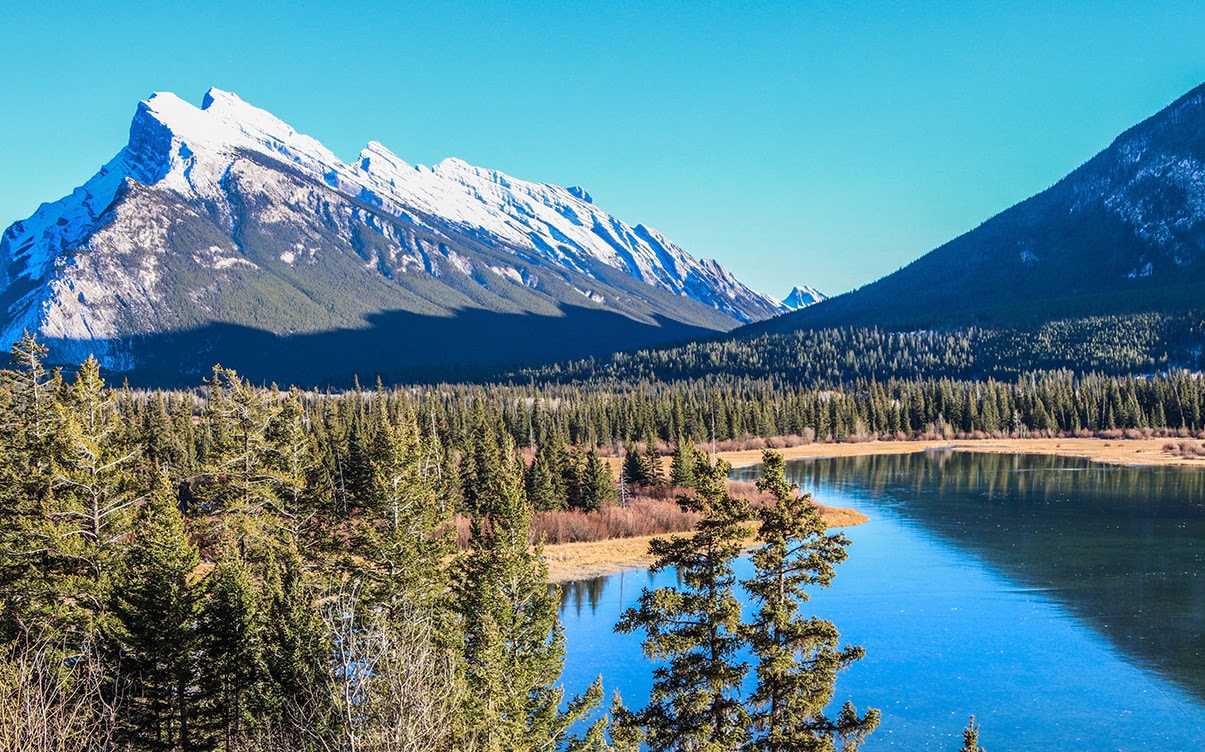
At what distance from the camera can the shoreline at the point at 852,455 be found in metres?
65.2

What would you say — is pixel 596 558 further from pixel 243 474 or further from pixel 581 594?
pixel 243 474

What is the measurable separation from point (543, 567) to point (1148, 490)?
81397mm

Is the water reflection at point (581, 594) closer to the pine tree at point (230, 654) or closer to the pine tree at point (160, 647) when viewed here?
the pine tree at point (230, 654)

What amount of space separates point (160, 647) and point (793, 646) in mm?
17774

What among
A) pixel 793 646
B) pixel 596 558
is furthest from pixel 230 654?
pixel 596 558

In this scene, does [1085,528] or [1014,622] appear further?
[1085,528]

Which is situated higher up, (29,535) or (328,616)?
(29,535)

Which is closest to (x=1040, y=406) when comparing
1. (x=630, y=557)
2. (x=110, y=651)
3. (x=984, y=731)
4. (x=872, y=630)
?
(x=630, y=557)

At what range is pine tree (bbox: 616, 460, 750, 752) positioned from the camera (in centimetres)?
1994

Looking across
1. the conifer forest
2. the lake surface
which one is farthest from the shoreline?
the conifer forest

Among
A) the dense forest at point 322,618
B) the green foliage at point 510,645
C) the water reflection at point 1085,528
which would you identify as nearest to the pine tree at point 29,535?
the dense forest at point 322,618

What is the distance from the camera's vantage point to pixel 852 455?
146 metres

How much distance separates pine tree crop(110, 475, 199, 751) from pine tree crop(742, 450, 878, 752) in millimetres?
16238

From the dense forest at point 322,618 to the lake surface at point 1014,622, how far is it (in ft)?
25.7
